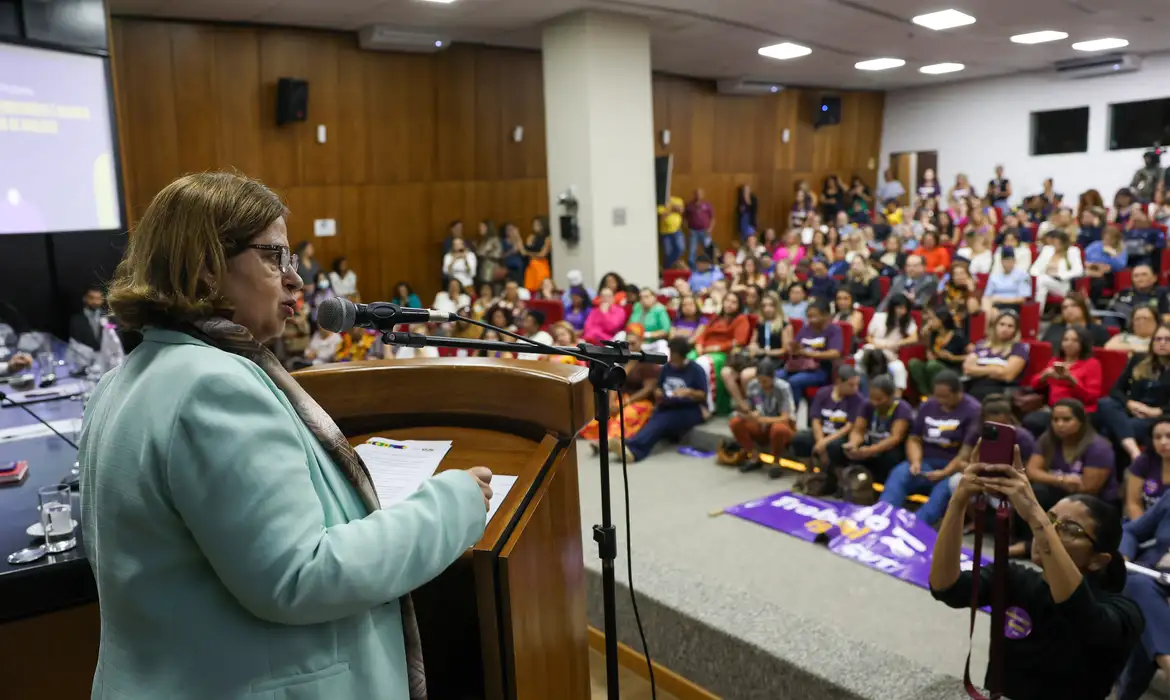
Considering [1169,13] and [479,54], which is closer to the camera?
[1169,13]

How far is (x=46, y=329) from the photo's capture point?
6453mm

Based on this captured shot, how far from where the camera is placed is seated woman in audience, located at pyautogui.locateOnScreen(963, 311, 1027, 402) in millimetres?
5090

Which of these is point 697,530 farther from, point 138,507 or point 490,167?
point 490,167

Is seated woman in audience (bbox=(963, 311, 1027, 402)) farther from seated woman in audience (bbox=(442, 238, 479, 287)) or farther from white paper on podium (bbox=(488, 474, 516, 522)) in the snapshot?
seated woman in audience (bbox=(442, 238, 479, 287))

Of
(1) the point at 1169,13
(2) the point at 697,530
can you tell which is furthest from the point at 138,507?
(1) the point at 1169,13

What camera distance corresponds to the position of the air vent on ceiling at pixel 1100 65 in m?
11.9

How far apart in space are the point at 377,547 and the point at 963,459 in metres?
3.87

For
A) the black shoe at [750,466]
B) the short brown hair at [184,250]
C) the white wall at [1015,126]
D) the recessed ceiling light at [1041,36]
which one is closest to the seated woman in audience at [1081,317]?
the black shoe at [750,466]

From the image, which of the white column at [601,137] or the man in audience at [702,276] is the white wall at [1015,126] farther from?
the white column at [601,137]

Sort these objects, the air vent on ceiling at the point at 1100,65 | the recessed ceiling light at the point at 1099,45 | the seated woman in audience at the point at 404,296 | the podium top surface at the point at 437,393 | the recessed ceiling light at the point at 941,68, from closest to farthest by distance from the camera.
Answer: the podium top surface at the point at 437,393 → the seated woman in audience at the point at 404,296 → the recessed ceiling light at the point at 1099,45 → the air vent on ceiling at the point at 1100,65 → the recessed ceiling light at the point at 941,68

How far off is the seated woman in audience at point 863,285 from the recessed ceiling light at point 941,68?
6.08 m

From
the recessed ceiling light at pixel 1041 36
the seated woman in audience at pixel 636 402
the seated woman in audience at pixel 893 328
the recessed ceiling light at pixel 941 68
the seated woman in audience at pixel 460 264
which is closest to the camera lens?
the seated woman in audience at pixel 636 402

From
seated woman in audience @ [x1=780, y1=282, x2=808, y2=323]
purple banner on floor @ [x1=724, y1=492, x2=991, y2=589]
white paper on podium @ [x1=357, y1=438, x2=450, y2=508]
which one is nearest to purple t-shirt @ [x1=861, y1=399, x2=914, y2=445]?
purple banner on floor @ [x1=724, y1=492, x2=991, y2=589]

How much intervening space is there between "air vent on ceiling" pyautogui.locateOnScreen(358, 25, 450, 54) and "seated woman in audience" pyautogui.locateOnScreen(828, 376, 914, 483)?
6.39 m
